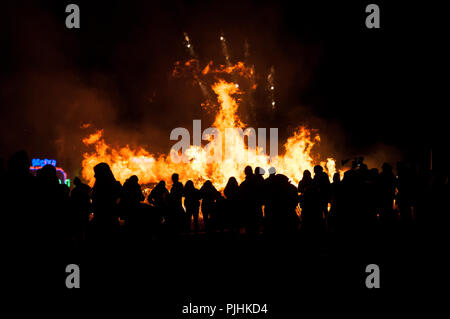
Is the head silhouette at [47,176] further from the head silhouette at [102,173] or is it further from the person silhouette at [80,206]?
the person silhouette at [80,206]

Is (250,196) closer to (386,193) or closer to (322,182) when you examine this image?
(322,182)

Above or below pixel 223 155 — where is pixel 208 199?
below

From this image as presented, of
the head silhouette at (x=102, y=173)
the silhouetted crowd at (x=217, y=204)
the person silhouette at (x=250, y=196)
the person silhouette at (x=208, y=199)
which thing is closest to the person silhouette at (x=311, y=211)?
the silhouetted crowd at (x=217, y=204)

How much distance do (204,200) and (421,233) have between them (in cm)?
528

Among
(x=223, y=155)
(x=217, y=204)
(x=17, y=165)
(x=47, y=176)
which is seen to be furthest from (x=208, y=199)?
(x=223, y=155)

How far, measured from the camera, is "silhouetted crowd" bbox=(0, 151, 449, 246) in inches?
149

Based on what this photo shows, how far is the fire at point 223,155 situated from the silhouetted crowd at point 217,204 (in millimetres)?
10696

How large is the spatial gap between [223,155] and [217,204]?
526 inches

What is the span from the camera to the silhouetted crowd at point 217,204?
12.4 ft

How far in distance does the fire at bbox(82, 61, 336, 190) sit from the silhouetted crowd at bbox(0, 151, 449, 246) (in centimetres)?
1070

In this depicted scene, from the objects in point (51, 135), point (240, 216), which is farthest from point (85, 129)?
point (240, 216)

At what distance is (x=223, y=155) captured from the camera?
2091 cm

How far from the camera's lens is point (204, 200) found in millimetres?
8258

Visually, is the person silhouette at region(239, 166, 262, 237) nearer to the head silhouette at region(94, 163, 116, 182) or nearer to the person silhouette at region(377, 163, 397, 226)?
the head silhouette at region(94, 163, 116, 182)
